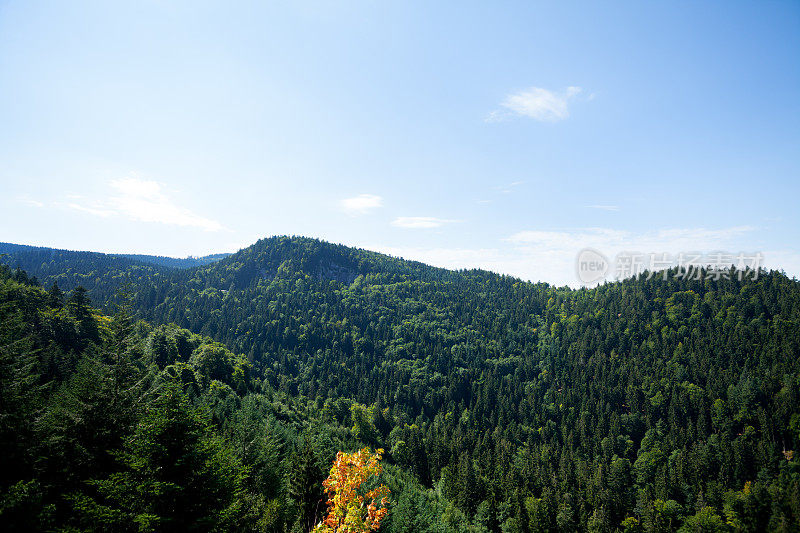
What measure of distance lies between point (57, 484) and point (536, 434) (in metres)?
155

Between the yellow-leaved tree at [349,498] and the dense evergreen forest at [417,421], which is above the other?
the yellow-leaved tree at [349,498]

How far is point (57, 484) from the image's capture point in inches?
759

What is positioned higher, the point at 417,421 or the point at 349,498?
the point at 349,498

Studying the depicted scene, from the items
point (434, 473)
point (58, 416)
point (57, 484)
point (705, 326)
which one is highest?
point (705, 326)

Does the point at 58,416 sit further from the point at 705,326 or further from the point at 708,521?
the point at 705,326

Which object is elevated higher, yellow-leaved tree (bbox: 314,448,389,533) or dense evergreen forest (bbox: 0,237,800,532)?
yellow-leaved tree (bbox: 314,448,389,533)

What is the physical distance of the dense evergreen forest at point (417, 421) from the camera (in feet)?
58.8

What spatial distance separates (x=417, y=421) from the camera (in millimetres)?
144125

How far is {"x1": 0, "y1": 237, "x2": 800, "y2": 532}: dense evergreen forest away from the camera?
17.9 meters

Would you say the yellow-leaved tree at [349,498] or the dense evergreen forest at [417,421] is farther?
the dense evergreen forest at [417,421]

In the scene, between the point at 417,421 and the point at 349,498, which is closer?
the point at 349,498

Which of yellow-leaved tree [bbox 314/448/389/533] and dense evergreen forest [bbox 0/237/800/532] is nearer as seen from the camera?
yellow-leaved tree [bbox 314/448/389/533]

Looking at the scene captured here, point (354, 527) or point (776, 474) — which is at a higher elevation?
point (354, 527)

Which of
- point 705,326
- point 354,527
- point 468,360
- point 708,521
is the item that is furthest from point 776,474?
point 354,527
